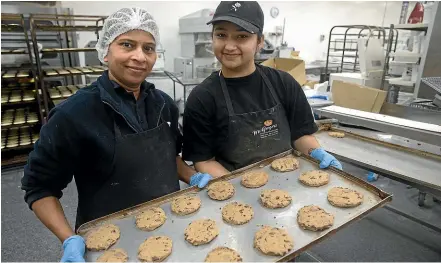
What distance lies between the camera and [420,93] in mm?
2826

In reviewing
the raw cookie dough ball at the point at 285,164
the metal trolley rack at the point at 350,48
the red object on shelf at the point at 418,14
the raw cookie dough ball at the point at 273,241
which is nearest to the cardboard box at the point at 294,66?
the metal trolley rack at the point at 350,48

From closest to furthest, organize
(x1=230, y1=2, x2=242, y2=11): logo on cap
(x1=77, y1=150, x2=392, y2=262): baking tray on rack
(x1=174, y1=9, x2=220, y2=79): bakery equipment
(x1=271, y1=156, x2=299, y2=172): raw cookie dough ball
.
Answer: (x1=77, y1=150, x2=392, y2=262): baking tray on rack → (x1=230, y1=2, x2=242, y2=11): logo on cap → (x1=271, y1=156, x2=299, y2=172): raw cookie dough ball → (x1=174, y1=9, x2=220, y2=79): bakery equipment

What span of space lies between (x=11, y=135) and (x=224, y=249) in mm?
4006

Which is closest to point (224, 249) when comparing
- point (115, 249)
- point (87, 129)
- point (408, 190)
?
point (115, 249)

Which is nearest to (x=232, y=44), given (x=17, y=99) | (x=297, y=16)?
(x=17, y=99)

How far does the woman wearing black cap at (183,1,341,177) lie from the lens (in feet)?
4.36

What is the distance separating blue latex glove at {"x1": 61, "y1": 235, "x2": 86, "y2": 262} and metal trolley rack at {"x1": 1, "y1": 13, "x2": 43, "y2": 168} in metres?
3.23

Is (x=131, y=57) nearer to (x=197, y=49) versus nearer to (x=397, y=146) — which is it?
(x=397, y=146)

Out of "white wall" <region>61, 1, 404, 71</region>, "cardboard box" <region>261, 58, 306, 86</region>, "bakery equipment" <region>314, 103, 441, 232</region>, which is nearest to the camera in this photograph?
"bakery equipment" <region>314, 103, 441, 232</region>

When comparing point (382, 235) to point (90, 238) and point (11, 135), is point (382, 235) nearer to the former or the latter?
point (90, 238)

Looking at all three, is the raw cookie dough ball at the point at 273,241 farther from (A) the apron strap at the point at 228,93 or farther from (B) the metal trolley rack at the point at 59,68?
(B) the metal trolley rack at the point at 59,68

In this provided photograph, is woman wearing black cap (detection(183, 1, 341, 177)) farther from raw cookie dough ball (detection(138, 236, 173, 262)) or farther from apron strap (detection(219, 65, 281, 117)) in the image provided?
raw cookie dough ball (detection(138, 236, 173, 262))

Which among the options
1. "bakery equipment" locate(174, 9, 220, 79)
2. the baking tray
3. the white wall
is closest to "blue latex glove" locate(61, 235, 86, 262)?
the baking tray

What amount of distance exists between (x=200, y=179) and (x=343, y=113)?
132cm
